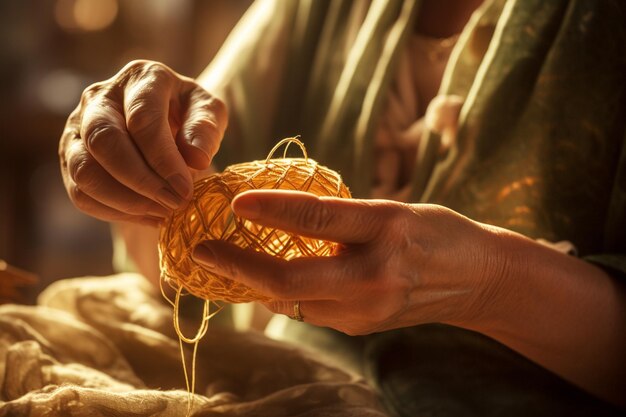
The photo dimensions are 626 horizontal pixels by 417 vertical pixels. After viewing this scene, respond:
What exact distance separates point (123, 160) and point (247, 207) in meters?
0.13

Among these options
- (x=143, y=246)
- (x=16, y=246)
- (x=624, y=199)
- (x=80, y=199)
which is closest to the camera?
(x=80, y=199)

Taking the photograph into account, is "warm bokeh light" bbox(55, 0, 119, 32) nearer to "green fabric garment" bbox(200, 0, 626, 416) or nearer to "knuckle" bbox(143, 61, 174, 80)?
"green fabric garment" bbox(200, 0, 626, 416)

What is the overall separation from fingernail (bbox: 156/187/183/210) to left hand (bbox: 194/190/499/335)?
0.21 ft

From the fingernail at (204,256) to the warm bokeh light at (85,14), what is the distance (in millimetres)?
1982

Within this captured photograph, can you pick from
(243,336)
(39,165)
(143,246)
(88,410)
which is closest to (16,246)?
(39,165)

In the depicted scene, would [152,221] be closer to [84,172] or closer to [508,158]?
[84,172]

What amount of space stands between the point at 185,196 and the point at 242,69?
478 mm

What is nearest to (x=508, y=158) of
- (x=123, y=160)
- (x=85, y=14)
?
(x=123, y=160)

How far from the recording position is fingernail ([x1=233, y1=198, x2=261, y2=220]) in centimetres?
47

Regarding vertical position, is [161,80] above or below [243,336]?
above

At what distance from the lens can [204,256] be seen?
1.65 ft

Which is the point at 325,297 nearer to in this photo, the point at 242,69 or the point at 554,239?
the point at 554,239

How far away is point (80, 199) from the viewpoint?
Result: 63 cm

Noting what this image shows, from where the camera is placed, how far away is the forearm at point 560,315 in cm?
64
